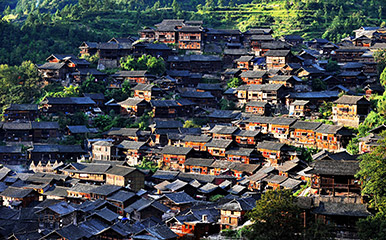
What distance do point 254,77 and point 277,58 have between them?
3356 millimetres

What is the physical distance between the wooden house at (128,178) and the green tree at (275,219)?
1593cm

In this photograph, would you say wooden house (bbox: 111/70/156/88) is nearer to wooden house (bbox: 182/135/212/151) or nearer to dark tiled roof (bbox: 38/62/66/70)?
dark tiled roof (bbox: 38/62/66/70)

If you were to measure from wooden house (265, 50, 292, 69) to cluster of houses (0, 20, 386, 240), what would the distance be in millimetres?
124

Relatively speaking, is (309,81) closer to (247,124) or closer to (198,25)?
(247,124)

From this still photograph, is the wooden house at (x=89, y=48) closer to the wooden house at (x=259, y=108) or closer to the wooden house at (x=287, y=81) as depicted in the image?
the wooden house at (x=259, y=108)

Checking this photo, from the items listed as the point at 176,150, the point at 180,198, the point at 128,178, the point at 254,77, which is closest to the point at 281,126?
the point at 176,150

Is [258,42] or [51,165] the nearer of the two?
[51,165]

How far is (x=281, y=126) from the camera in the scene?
49250 mm

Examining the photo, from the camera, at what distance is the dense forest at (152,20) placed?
70062 mm

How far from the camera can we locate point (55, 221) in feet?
133

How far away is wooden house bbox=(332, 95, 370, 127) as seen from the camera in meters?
46.7

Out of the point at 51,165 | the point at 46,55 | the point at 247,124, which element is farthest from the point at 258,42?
the point at 51,165

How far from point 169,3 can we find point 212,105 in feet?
132

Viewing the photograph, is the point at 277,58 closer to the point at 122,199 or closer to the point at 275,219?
the point at 122,199
